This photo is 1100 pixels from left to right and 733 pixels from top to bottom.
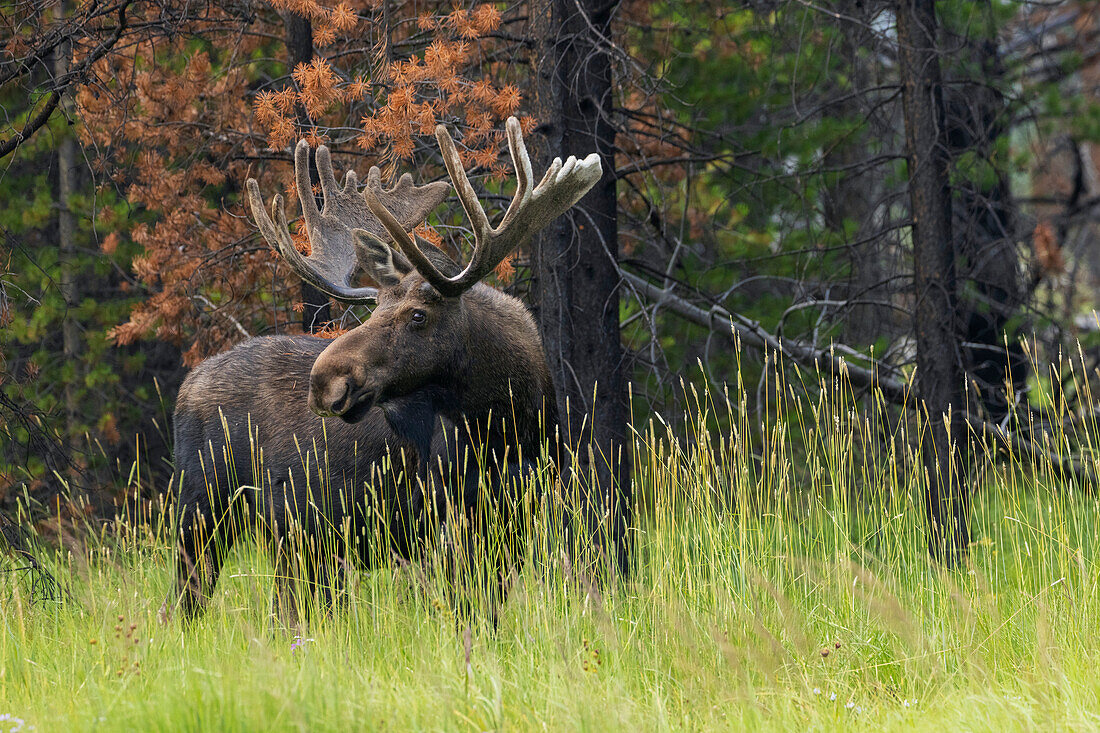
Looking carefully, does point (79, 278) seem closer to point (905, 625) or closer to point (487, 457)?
point (487, 457)

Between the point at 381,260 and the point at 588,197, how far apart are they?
223 cm

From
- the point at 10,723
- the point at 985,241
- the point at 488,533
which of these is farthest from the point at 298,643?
the point at 985,241

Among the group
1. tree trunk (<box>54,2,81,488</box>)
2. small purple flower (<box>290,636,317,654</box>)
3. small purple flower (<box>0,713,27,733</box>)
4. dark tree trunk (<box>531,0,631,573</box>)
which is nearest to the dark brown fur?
small purple flower (<box>290,636,317,654</box>)

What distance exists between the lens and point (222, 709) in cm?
323

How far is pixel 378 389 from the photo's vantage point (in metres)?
4.84

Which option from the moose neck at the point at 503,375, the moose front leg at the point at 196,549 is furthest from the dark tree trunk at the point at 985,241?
the moose front leg at the point at 196,549

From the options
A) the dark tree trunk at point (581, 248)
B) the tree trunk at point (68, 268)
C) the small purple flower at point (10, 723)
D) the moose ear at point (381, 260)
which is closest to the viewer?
the small purple flower at point (10, 723)

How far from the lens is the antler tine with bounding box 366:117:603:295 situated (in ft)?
15.8

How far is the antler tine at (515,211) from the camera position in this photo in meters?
4.82

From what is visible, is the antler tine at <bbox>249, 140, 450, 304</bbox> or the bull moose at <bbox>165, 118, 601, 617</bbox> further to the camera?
the antler tine at <bbox>249, 140, 450, 304</bbox>

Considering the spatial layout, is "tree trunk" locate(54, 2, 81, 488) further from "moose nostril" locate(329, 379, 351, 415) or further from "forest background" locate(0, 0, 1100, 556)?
"moose nostril" locate(329, 379, 351, 415)

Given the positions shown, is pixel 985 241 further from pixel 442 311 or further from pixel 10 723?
pixel 10 723

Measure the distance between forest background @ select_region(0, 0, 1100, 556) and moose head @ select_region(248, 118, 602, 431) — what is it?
2.19 feet

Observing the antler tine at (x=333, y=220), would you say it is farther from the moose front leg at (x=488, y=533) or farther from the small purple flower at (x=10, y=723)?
the small purple flower at (x=10, y=723)
